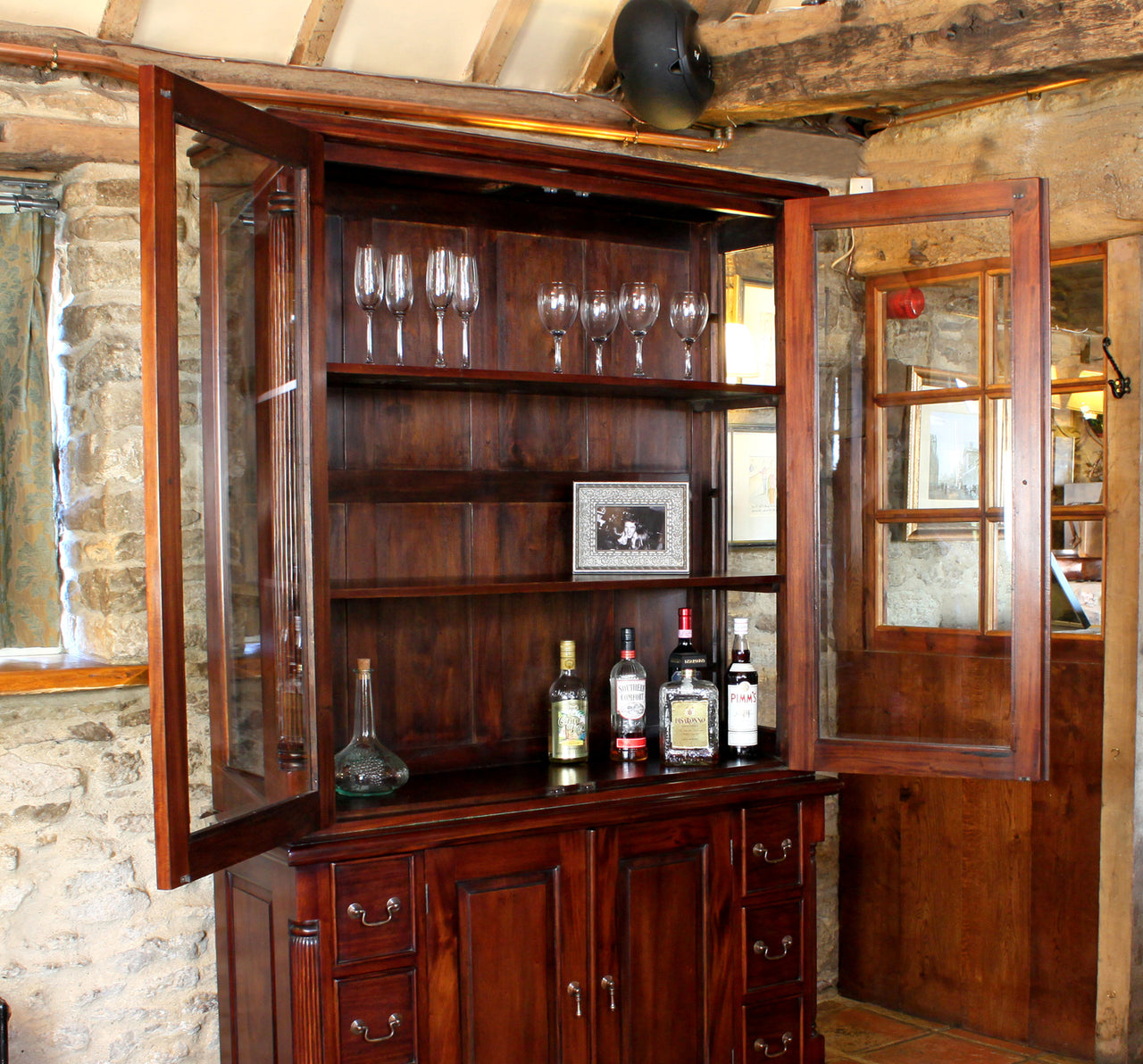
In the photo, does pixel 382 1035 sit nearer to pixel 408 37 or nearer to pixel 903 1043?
pixel 903 1043

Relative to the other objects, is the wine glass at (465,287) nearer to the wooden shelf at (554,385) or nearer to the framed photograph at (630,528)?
the wooden shelf at (554,385)

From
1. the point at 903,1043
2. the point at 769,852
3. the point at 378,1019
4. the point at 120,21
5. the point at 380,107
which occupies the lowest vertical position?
the point at 903,1043

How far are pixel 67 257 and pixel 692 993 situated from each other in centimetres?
224

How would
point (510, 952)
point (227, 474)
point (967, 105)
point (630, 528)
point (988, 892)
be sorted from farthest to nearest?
point (988, 892)
point (967, 105)
point (630, 528)
point (510, 952)
point (227, 474)

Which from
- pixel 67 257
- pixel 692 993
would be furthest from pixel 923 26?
pixel 692 993

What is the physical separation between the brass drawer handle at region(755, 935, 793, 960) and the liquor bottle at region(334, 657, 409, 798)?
3.07 ft

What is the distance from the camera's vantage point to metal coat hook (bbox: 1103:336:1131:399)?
3156 mm

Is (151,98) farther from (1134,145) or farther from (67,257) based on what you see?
(1134,145)

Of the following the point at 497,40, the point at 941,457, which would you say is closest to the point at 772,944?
the point at 941,457

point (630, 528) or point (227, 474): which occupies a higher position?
point (227, 474)

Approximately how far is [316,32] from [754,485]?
154cm

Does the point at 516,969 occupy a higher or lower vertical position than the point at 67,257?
lower

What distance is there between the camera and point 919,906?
357 cm

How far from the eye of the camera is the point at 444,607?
2.87 m
